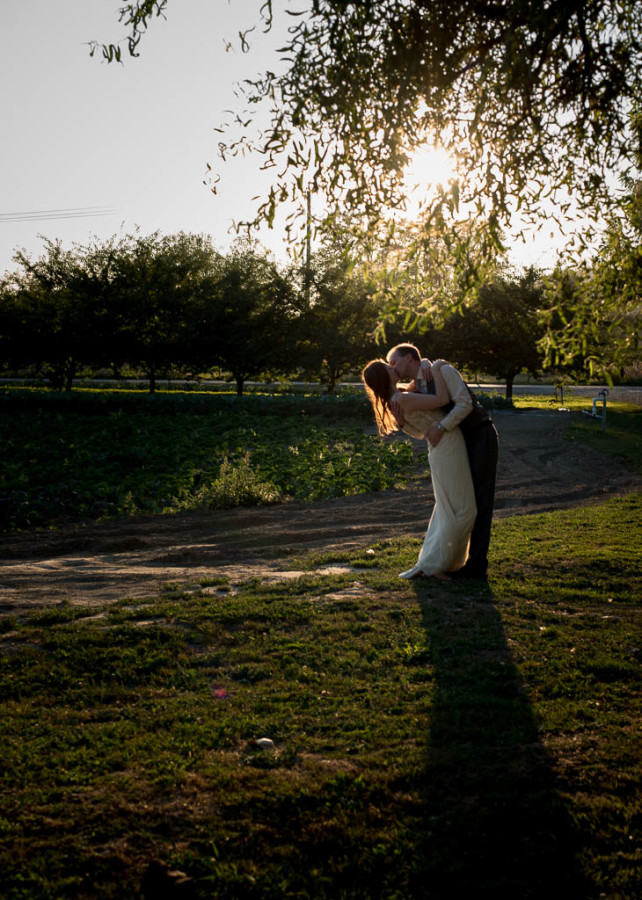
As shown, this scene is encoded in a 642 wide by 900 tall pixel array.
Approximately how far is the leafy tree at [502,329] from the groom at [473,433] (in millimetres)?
25332

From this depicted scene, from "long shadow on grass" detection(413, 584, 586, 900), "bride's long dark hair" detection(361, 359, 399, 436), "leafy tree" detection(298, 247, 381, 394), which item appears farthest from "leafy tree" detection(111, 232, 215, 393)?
"long shadow on grass" detection(413, 584, 586, 900)

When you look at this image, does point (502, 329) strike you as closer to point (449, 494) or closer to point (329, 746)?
point (449, 494)

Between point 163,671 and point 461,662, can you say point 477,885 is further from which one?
point 163,671

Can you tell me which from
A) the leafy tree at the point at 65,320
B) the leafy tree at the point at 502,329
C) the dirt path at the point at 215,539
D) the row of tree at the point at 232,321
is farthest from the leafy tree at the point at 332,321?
the dirt path at the point at 215,539

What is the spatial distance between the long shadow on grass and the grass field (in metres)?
0.01

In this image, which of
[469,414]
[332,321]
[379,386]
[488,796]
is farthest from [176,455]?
[332,321]

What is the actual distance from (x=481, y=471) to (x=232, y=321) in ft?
92.6

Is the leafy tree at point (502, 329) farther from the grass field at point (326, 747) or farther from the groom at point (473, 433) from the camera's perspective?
the grass field at point (326, 747)

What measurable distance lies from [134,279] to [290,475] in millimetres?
24810

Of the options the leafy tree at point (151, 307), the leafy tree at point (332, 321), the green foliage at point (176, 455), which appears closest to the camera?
the green foliage at point (176, 455)

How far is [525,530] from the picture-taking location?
10.8m

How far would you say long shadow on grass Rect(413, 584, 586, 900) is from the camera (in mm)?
3055

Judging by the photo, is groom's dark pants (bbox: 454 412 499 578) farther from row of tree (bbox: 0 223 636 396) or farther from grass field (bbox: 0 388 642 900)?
row of tree (bbox: 0 223 636 396)

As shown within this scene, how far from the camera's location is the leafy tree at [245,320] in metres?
33.4
